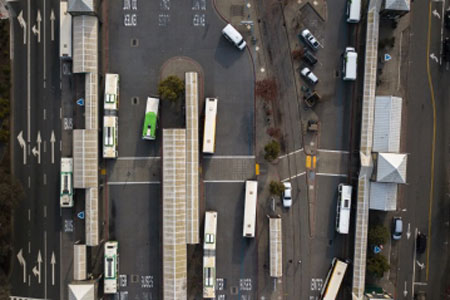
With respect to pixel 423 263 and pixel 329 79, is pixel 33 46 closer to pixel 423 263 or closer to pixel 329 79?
pixel 329 79

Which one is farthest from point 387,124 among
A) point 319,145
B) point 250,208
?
point 250,208

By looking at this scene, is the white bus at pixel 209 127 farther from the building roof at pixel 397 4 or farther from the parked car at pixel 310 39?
the building roof at pixel 397 4

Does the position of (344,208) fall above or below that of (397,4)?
below

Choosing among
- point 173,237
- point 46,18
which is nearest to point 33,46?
point 46,18

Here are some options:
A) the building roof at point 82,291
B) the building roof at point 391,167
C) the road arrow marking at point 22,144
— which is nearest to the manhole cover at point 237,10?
the building roof at point 391,167

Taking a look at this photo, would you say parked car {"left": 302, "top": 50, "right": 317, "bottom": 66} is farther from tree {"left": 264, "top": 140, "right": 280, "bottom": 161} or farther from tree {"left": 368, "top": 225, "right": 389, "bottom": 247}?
tree {"left": 368, "top": 225, "right": 389, "bottom": 247}

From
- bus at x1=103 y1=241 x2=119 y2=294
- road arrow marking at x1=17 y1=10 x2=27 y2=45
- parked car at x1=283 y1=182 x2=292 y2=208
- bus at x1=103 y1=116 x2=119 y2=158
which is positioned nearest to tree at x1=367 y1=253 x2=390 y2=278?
parked car at x1=283 y1=182 x2=292 y2=208

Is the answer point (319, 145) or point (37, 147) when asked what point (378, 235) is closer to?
point (319, 145)
